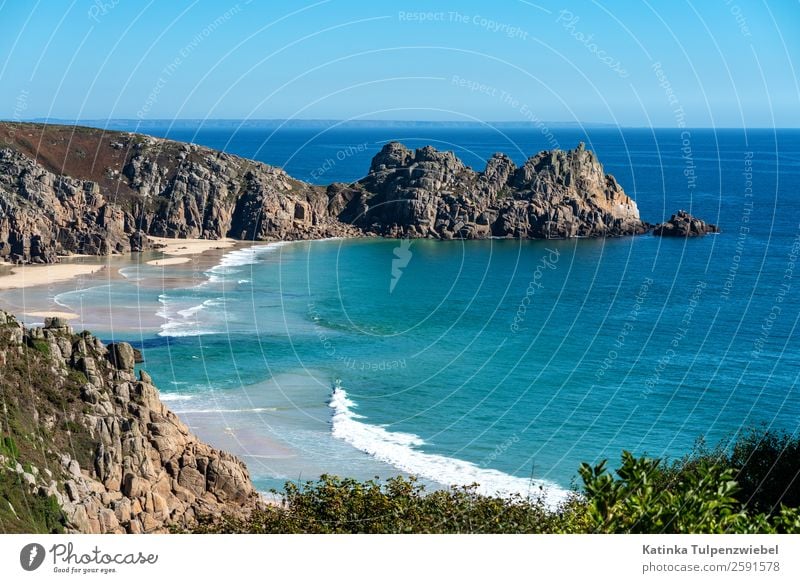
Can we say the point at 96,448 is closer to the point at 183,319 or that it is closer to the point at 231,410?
the point at 231,410

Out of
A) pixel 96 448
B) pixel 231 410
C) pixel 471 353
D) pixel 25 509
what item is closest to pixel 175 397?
pixel 231 410

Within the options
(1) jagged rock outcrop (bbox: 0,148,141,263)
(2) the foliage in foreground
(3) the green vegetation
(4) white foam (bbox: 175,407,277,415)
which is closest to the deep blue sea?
(4) white foam (bbox: 175,407,277,415)

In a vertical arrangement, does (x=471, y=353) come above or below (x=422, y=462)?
above

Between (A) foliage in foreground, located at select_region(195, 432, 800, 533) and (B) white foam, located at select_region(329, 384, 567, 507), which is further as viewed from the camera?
(B) white foam, located at select_region(329, 384, 567, 507)

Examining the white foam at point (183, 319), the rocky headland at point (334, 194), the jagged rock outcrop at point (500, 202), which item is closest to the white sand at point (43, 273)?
the white foam at point (183, 319)

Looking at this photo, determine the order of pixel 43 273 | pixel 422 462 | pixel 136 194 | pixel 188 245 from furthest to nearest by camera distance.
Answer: pixel 136 194, pixel 188 245, pixel 43 273, pixel 422 462

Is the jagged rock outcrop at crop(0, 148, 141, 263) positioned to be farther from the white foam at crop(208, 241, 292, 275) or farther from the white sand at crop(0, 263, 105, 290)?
the white foam at crop(208, 241, 292, 275)
